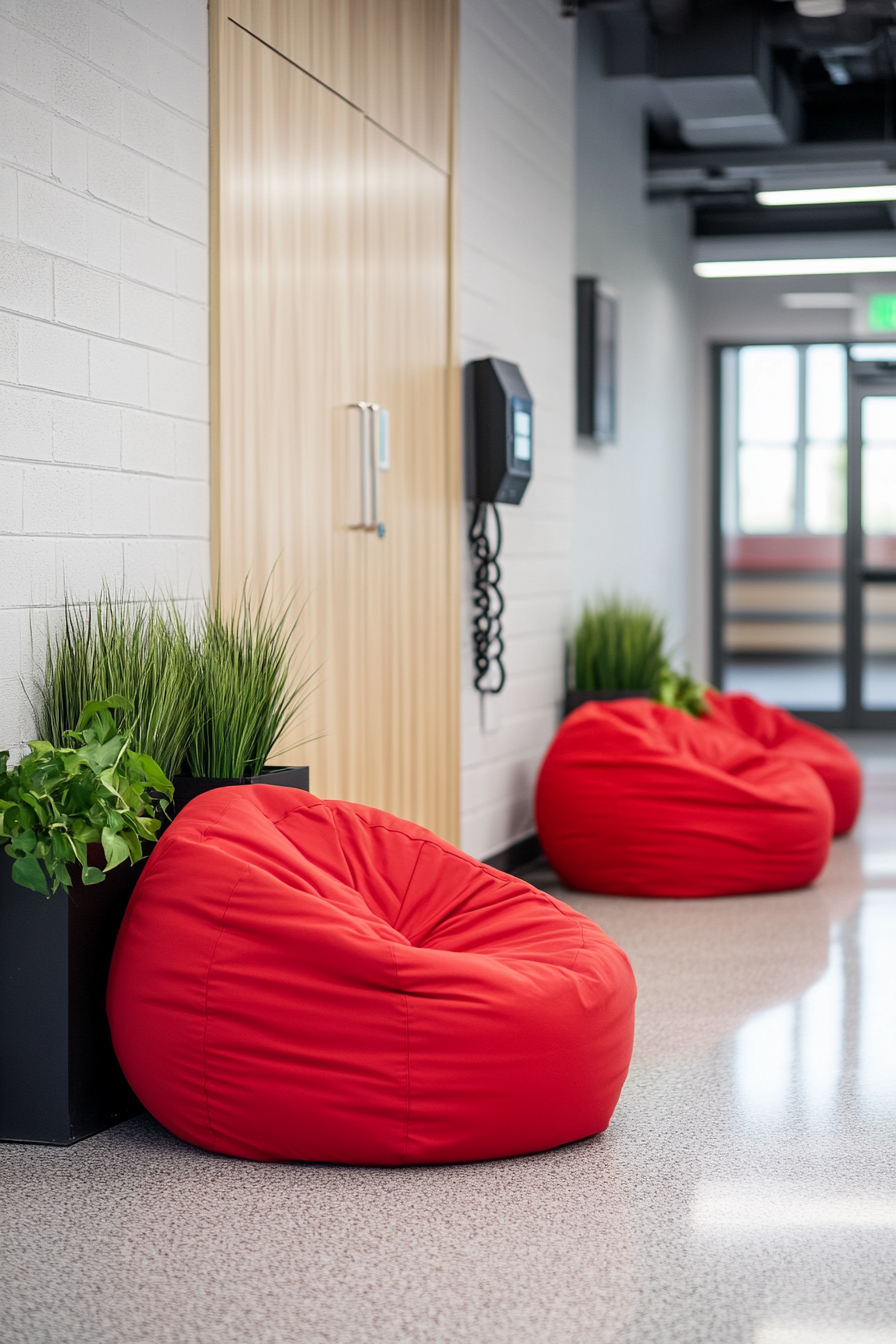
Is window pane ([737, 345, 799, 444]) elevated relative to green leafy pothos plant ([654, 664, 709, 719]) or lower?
elevated

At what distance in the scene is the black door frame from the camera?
10.5 m

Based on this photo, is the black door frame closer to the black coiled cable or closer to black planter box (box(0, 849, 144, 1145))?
the black coiled cable

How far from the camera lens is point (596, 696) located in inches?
241

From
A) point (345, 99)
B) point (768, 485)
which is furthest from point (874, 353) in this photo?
point (345, 99)

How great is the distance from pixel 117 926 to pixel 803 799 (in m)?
2.96

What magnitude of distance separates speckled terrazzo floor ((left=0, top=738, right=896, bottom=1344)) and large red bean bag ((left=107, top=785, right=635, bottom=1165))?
0.28 ft

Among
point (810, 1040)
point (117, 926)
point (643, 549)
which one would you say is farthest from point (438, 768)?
point (643, 549)

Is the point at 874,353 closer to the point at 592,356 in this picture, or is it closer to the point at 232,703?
the point at 592,356

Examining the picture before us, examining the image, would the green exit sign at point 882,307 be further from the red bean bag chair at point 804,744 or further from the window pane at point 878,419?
the red bean bag chair at point 804,744

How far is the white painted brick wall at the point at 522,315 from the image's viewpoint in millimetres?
5172

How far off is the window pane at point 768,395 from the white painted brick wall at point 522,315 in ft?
14.3

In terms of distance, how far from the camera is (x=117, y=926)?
2.75 metres

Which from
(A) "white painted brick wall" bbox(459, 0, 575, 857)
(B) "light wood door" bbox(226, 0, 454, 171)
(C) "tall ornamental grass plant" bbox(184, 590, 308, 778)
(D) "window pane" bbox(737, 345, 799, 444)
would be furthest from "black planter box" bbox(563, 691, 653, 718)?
(D) "window pane" bbox(737, 345, 799, 444)

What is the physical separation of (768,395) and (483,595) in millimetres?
6061
